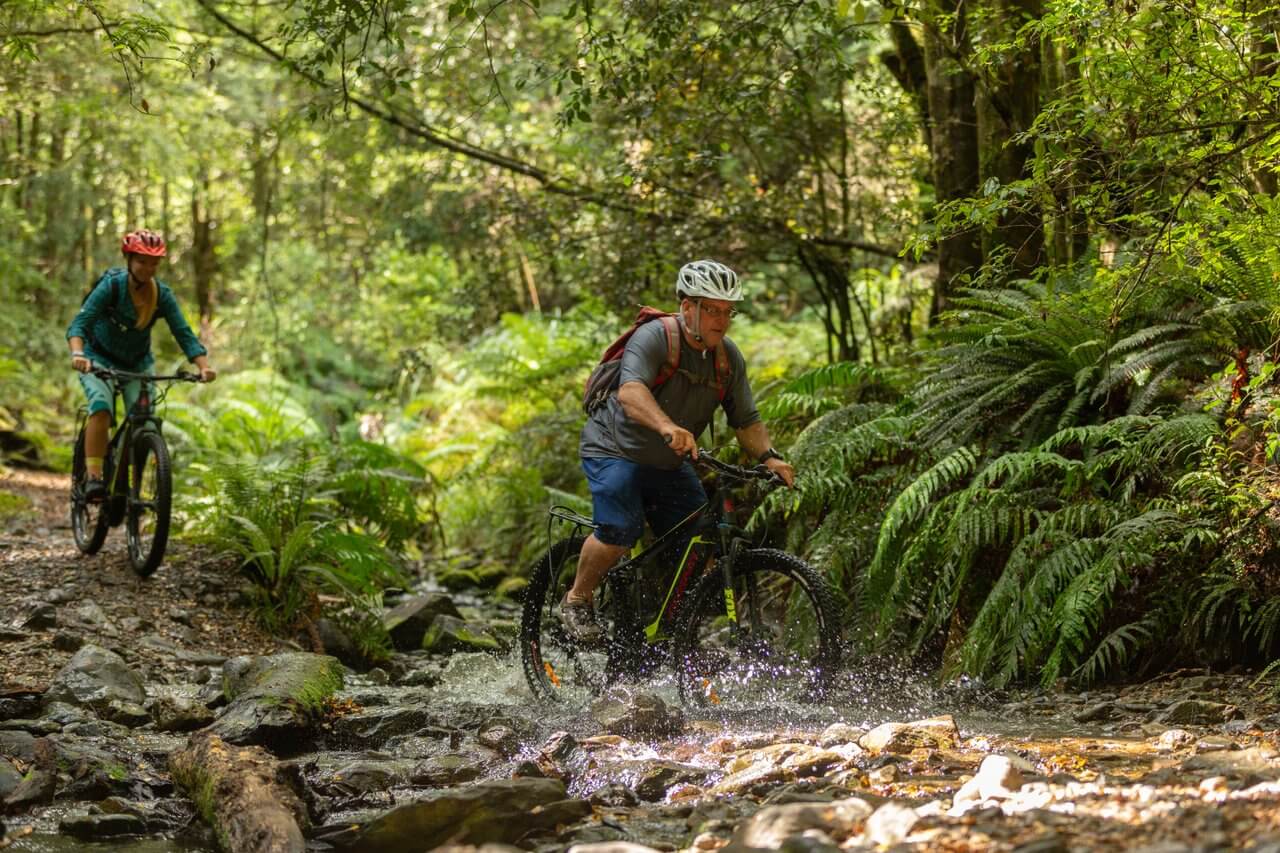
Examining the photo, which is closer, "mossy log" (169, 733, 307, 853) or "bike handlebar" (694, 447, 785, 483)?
"mossy log" (169, 733, 307, 853)

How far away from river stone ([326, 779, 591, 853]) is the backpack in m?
2.45

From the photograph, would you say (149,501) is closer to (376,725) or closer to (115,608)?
(115,608)

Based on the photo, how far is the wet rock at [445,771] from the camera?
5004 millimetres

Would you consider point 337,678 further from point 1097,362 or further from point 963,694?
point 1097,362

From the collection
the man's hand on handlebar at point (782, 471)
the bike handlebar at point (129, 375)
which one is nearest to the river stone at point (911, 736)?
the man's hand on handlebar at point (782, 471)

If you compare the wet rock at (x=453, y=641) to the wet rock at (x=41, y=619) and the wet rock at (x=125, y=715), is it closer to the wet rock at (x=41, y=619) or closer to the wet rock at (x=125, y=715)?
the wet rock at (x=41, y=619)

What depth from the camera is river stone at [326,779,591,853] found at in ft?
13.5

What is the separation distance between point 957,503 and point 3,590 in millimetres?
6320

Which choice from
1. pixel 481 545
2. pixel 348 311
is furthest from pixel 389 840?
pixel 348 311

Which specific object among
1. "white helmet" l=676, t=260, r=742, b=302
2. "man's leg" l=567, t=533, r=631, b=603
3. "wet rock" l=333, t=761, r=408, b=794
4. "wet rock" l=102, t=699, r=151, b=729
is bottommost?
"wet rock" l=102, t=699, r=151, b=729

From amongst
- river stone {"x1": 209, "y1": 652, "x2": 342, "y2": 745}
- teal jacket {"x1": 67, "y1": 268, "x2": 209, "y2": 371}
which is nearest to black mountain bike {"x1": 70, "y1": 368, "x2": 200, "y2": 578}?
teal jacket {"x1": 67, "y1": 268, "x2": 209, "y2": 371}

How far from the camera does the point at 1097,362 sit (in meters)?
6.74

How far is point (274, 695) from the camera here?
18.9ft

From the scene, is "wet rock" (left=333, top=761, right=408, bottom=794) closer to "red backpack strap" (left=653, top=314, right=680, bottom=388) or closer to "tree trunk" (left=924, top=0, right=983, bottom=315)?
"red backpack strap" (left=653, top=314, right=680, bottom=388)
